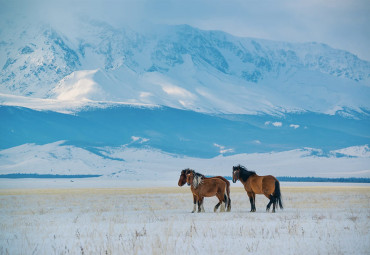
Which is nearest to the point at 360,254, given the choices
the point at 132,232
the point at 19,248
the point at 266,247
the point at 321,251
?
the point at 321,251

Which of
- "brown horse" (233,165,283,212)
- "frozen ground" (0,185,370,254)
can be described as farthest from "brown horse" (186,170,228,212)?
"frozen ground" (0,185,370,254)

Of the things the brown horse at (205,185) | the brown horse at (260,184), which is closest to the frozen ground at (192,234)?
the brown horse at (260,184)

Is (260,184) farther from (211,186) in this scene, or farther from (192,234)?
(192,234)

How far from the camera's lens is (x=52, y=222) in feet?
66.2

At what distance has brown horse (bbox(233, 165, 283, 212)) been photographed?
73.5 feet

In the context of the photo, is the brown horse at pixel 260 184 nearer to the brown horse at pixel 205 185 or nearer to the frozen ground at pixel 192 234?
the brown horse at pixel 205 185

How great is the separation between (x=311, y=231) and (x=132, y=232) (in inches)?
182

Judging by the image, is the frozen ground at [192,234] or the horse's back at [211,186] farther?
the horse's back at [211,186]

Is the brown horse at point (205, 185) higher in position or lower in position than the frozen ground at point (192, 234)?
higher

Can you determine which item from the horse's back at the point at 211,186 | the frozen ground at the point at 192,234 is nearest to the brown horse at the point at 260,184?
the horse's back at the point at 211,186

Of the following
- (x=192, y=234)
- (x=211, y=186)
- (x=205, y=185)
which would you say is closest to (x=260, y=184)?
(x=211, y=186)

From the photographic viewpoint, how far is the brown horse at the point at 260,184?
22406mm

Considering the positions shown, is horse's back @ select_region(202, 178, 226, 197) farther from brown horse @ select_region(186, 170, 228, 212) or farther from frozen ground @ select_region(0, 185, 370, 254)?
frozen ground @ select_region(0, 185, 370, 254)

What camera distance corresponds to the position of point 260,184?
882 inches
